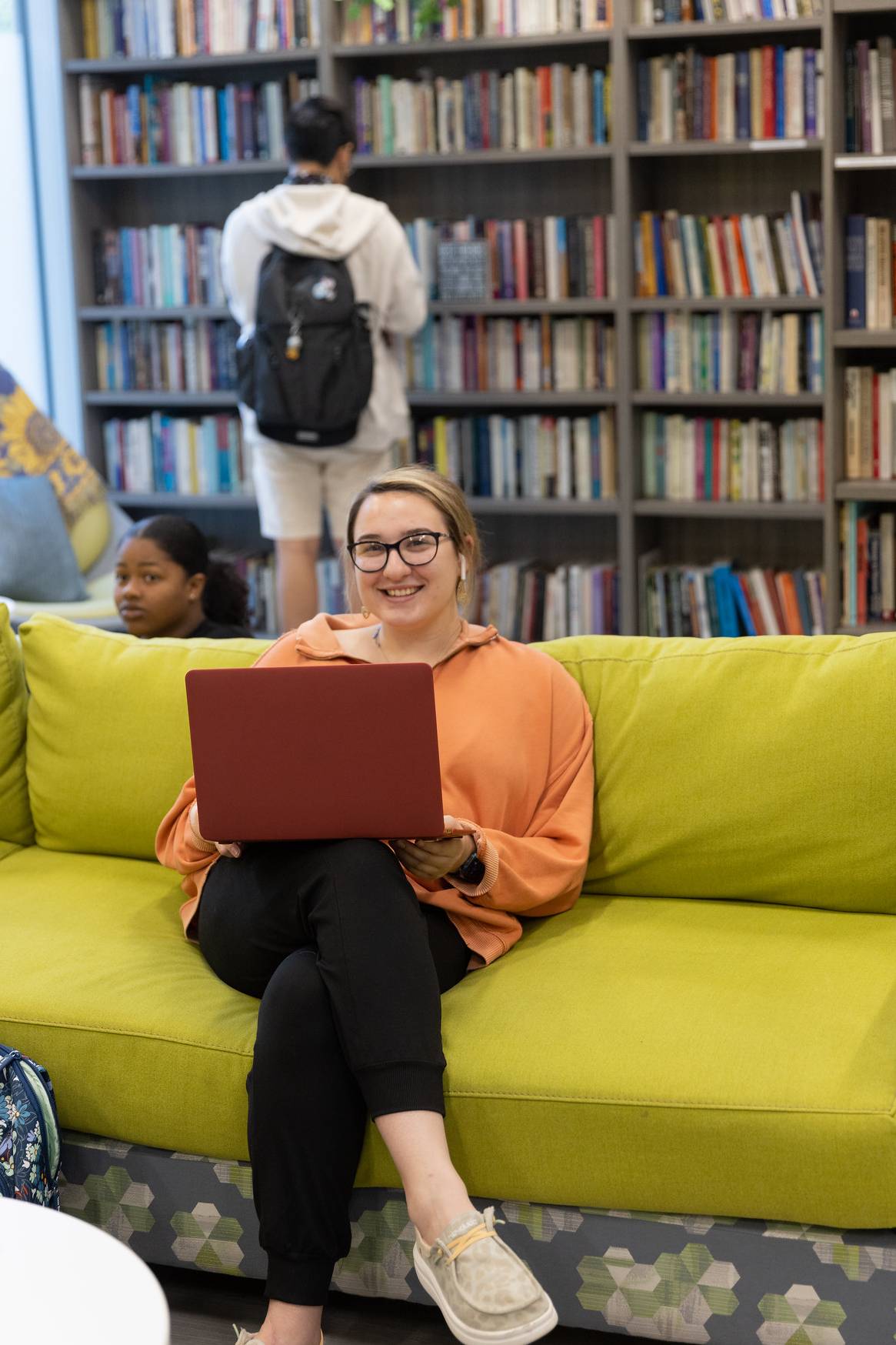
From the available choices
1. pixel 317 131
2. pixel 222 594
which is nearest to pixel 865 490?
pixel 317 131

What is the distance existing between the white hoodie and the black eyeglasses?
7.23 feet

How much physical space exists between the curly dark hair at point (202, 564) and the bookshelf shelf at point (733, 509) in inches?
59.2

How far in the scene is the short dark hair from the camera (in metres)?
3.95

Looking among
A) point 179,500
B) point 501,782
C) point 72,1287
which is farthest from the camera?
point 179,500

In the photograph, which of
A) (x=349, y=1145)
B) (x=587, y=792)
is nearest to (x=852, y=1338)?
(x=349, y=1145)

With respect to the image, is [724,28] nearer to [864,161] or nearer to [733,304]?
[864,161]

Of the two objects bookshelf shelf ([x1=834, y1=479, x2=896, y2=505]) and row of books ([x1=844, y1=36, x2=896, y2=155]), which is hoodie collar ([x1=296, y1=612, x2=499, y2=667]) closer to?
bookshelf shelf ([x1=834, y1=479, x2=896, y2=505])

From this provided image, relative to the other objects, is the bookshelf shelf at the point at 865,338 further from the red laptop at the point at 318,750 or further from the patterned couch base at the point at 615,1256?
the patterned couch base at the point at 615,1256

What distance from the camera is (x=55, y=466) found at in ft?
14.3

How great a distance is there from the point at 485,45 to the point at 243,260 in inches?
34.7

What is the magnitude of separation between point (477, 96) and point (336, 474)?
111 cm

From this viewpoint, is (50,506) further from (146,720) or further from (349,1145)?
(349,1145)

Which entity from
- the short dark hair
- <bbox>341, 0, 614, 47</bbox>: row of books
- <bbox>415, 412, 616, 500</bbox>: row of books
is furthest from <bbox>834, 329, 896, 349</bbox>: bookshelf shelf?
the short dark hair

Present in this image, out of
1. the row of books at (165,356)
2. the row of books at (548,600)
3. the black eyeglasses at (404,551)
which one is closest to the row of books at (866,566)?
the row of books at (548,600)
